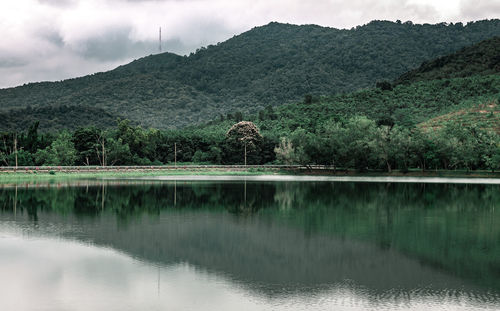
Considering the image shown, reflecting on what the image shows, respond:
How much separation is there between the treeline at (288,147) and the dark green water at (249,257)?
52.4 metres

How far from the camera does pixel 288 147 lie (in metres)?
105

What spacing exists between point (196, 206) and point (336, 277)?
889 inches

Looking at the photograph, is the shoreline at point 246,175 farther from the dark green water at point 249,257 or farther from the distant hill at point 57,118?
the distant hill at point 57,118

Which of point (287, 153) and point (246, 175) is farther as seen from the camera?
point (287, 153)

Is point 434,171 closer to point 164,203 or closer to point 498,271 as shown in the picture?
point 164,203

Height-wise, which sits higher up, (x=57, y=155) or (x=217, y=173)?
(x=57, y=155)

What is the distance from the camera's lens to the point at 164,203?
4222 cm

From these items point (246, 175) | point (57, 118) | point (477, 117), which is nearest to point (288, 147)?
point (246, 175)

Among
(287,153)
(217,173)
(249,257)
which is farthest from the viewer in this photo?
(287,153)

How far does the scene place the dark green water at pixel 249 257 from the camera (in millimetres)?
16109

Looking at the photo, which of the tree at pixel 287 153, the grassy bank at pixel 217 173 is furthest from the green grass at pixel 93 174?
the tree at pixel 287 153

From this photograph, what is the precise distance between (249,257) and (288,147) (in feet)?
273

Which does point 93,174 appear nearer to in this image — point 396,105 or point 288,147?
point 288,147

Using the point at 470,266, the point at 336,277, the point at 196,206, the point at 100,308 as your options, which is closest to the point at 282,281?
the point at 336,277
